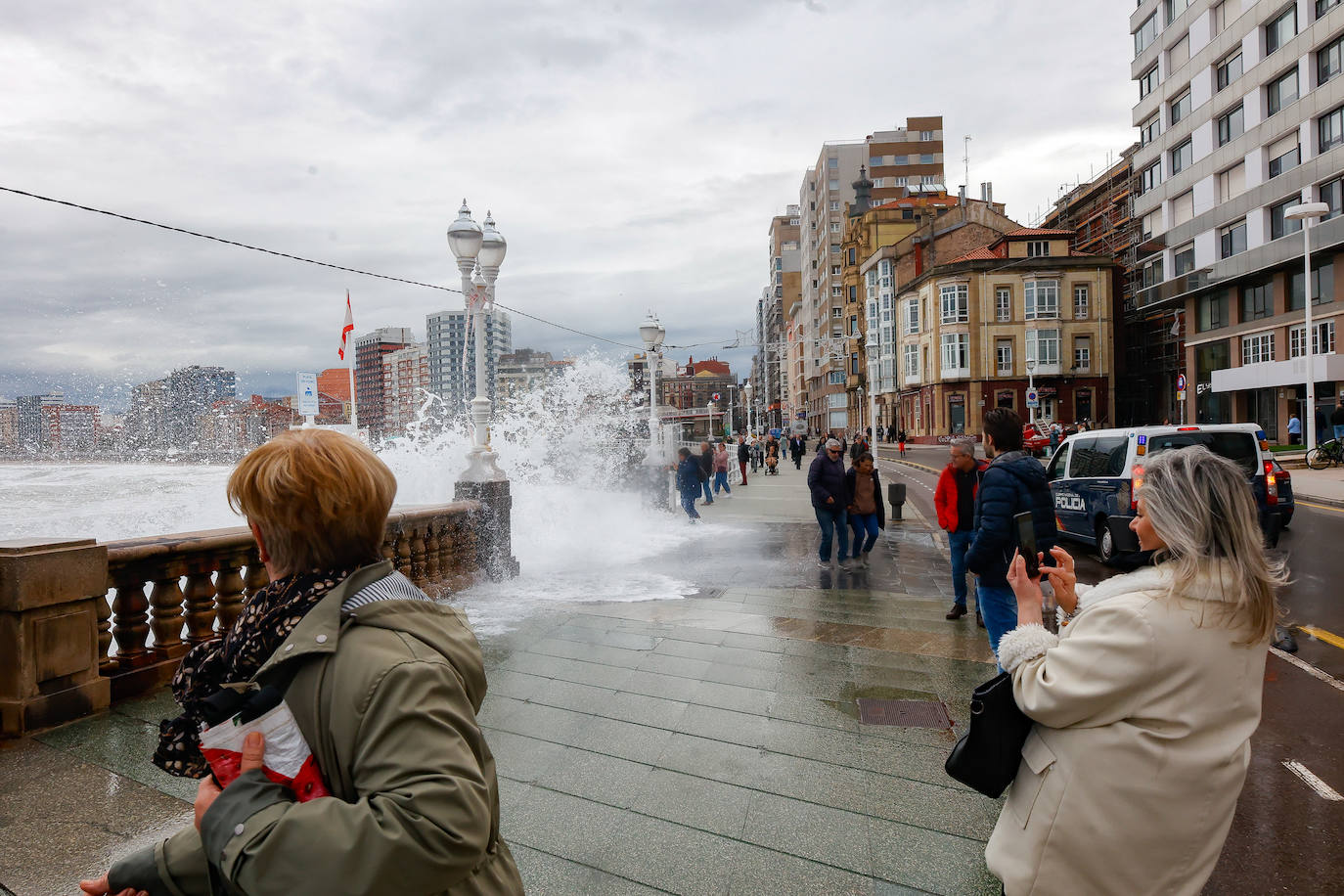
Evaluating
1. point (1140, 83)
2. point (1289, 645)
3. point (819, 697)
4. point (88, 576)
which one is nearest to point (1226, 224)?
point (1140, 83)

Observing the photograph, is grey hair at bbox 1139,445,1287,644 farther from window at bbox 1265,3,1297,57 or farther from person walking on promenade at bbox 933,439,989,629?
window at bbox 1265,3,1297,57

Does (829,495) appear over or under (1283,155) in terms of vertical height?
under

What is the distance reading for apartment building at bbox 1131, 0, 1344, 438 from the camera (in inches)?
1192

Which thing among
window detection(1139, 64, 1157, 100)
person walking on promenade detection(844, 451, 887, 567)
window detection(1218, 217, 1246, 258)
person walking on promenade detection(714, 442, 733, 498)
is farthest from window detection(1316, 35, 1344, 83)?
person walking on promenade detection(844, 451, 887, 567)

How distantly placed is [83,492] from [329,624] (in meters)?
23.3

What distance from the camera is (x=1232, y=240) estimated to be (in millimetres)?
36750

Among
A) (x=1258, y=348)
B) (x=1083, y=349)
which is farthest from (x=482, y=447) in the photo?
(x=1083, y=349)

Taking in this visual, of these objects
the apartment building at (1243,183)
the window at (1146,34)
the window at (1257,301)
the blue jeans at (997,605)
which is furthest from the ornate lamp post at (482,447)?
the window at (1146,34)

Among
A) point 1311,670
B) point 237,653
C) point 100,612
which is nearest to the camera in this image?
point 237,653

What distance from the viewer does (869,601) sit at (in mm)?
8133

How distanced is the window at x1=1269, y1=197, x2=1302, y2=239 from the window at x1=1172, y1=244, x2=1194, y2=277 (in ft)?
19.5

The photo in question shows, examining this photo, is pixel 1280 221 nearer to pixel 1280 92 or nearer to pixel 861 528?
pixel 1280 92

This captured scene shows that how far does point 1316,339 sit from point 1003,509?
35992mm

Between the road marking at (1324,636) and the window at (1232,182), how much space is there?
3707cm
